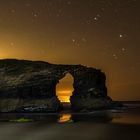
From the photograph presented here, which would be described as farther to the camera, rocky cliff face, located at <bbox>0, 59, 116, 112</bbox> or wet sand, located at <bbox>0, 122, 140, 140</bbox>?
rocky cliff face, located at <bbox>0, 59, 116, 112</bbox>

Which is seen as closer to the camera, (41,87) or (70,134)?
(70,134)

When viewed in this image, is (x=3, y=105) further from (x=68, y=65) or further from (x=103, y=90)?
(x=103, y=90)

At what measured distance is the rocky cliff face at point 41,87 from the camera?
116 m

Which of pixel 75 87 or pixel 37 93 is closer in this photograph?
pixel 37 93

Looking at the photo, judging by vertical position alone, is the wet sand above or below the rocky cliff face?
below

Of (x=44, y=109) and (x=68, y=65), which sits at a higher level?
(x=68, y=65)

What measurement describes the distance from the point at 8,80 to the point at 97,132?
74.3 metres

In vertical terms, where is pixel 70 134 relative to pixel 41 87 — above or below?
below

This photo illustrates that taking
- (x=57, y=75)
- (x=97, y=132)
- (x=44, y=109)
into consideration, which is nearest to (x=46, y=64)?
(x=57, y=75)

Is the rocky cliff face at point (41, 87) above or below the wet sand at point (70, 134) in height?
above

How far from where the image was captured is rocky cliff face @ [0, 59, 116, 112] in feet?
381

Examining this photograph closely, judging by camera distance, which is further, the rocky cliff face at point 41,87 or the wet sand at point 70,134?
the rocky cliff face at point 41,87

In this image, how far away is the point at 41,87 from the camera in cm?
11919

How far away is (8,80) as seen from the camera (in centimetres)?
12106
